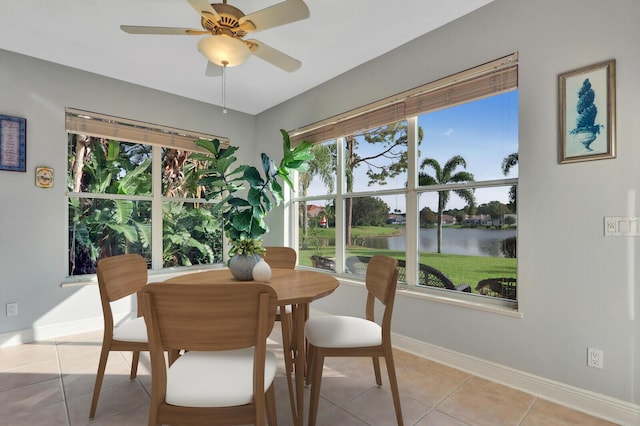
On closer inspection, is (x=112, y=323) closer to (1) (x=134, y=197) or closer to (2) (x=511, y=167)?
(1) (x=134, y=197)

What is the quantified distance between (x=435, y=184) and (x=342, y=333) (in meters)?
1.58

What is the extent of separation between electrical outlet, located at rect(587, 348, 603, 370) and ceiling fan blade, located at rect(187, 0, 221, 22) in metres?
2.88

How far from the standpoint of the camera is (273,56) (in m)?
2.13

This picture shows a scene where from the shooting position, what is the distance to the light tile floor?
1.80 meters

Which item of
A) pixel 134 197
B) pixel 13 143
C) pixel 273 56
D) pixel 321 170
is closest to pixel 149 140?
pixel 134 197

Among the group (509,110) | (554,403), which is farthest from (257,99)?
(554,403)

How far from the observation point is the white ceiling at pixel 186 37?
228 centimetres

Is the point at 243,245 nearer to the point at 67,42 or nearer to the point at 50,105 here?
the point at 67,42

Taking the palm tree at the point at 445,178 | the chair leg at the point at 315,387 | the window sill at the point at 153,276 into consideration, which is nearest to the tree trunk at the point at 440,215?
the palm tree at the point at 445,178

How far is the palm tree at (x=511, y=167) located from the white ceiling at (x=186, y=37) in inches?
44.2

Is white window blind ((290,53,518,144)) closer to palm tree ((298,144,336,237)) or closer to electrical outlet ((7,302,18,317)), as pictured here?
palm tree ((298,144,336,237))

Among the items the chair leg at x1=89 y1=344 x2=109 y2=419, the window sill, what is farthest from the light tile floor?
the window sill

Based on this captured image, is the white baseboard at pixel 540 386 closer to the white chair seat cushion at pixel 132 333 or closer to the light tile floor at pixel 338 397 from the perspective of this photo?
the light tile floor at pixel 338 397

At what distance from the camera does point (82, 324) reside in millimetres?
3242
